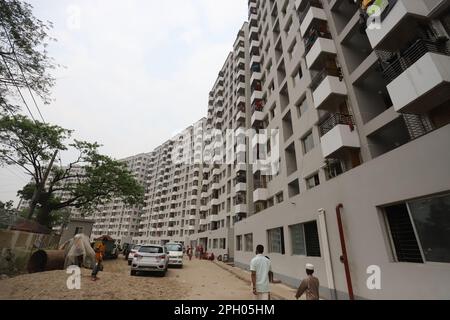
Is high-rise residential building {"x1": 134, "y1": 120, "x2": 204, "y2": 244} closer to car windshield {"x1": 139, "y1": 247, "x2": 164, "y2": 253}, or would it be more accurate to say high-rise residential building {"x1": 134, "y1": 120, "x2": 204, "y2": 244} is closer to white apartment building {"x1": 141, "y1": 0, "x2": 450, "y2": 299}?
white apartment building {"x1": 141, "y1": 0, "x2": 450, "y2": 299}

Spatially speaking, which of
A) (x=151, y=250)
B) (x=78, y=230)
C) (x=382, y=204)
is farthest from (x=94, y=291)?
(x=78, y=230)

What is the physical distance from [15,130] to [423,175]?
30.2 metres

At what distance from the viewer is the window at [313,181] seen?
13756 millimetres

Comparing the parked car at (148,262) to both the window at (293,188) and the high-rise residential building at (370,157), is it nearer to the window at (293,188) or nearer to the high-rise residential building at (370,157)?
the high-rise residential building at (370,157)

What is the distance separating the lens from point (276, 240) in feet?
48.5

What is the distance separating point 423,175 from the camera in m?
5.67

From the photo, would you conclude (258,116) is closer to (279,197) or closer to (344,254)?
(279,197)

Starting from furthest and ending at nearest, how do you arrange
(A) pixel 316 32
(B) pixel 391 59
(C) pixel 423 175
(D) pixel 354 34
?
(A) pixel 316 32, (D) pixel 354 34, (B) pixel 391 59, (C) pixel 423 175

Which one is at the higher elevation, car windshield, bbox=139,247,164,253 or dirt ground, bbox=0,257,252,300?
car windshield, bbox=139,247,164,253

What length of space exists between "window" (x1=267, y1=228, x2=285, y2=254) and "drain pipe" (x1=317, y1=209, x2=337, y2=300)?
4959mm

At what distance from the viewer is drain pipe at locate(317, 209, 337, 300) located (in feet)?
27.4

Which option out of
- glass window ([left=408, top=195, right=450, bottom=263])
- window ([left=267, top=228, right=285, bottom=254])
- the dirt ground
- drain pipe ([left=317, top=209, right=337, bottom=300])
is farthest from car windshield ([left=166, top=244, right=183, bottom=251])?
glass window ([left=408, top=195, right=450, bottom=263])
